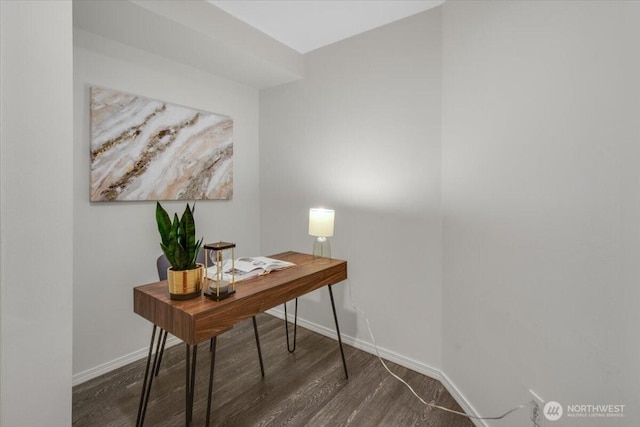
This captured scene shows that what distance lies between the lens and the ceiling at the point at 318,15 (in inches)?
79.4

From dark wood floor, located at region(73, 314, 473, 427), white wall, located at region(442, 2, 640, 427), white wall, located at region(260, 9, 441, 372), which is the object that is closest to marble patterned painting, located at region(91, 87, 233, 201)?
white wall, located at region(260, 9, 441, 372)

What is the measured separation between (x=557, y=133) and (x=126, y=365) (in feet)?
9.50

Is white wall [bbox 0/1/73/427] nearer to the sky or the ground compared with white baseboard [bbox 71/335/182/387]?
nearer to the sky

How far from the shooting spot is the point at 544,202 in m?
1.20

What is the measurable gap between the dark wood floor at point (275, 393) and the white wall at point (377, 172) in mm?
300

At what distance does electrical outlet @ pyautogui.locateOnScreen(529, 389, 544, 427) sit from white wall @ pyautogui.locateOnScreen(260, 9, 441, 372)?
2.62ft

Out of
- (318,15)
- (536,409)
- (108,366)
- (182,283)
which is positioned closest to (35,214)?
(182,283)

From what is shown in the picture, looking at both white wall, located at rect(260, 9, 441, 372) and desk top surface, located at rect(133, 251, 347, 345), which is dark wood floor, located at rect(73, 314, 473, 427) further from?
desk top surface, located at rect(133, 251, 347, 345)

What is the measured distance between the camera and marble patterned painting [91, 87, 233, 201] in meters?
2.00

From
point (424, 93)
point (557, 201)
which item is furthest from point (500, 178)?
point (424, 93)

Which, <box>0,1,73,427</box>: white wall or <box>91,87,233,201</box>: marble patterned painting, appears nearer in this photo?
<box>0,1,73,427</box>: white wall

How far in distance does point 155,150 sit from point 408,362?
244 centimetres

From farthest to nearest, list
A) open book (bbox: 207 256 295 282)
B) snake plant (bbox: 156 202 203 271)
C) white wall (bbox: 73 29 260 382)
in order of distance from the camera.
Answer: white wall (bbox: 73 29 260 382) < open book (bbox: 207 256 295 282) < snake plant (bbox: 156 202 203 271)

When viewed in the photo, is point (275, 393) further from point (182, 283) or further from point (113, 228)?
point (113, 228)
